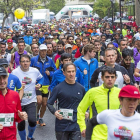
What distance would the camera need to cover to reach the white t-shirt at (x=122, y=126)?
3957mm

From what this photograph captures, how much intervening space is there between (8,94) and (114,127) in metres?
1.90

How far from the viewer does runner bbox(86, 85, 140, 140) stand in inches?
151

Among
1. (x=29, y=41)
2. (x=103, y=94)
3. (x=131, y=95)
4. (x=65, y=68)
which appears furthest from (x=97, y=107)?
(x=29, y=41)

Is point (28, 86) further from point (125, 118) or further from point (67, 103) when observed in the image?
point (125, 118)

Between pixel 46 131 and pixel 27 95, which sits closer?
pixel 27 95

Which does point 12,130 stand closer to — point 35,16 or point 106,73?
point 106,73

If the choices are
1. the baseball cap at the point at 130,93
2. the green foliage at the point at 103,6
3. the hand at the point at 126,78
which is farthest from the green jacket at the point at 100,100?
the green foliage at the point at 103,6

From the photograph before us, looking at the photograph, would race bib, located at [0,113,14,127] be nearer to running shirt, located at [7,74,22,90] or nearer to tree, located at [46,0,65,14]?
running shirt, located at [7,74,22,90]

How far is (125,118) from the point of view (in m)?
3.96

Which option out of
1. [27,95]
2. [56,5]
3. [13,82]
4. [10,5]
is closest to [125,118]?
[13,82]

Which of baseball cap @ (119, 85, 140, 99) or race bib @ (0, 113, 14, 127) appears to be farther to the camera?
race bib @ (0, 113, 14, 127)

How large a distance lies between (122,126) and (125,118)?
9cm

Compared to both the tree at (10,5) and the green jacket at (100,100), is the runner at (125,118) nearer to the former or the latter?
the green jacket at (100,100)

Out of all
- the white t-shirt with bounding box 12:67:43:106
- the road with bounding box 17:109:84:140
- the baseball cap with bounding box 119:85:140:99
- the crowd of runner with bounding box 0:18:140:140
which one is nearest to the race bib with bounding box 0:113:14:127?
the crowd of runner with bounding box 0:18:140:140
